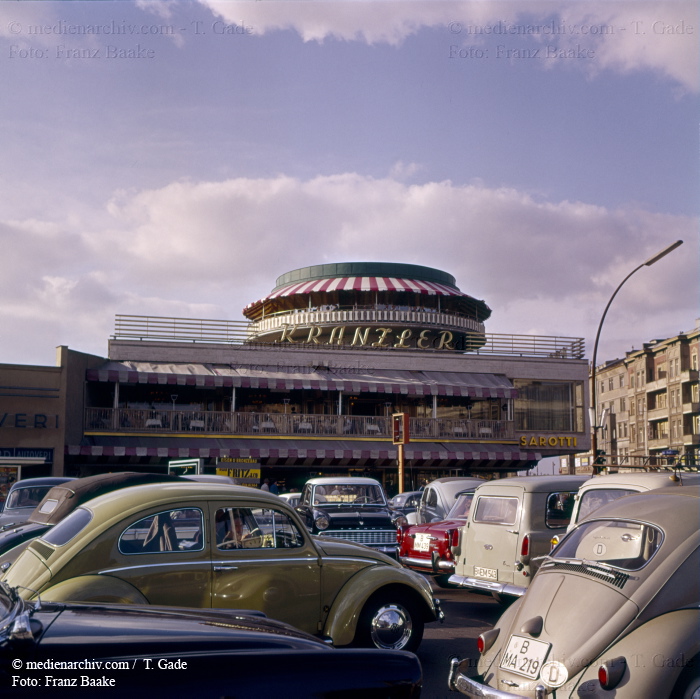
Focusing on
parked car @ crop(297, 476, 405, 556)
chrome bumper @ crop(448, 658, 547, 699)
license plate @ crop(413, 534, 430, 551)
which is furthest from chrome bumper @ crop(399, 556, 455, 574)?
chrome bumper @ crop(448, 658, 547, 699)

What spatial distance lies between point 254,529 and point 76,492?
451cm

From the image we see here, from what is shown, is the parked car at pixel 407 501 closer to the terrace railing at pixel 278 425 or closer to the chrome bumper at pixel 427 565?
the chrome bumper at pixel 427 565

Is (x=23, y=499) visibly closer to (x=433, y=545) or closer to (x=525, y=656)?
(x=433, y=545)

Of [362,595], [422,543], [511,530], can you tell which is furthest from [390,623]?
[422,543]

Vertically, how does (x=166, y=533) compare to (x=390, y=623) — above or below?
above

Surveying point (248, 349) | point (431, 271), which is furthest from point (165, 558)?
point (431, 271)

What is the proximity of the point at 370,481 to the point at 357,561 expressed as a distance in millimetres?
7381

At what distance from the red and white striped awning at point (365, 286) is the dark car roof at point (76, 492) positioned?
3201 centimetres

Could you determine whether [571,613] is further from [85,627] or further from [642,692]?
[85,627]

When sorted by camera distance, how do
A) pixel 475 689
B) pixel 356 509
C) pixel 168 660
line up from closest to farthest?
1. pixel 168 660
2. pixel 475 689
3. pixel 356 509

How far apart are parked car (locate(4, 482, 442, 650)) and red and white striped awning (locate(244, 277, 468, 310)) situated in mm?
35803

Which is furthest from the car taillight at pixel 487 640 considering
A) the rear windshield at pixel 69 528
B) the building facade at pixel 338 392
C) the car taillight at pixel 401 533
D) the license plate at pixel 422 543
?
the building facade at pixel 338 392

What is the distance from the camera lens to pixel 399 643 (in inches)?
300

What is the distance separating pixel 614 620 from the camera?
5.18 m
